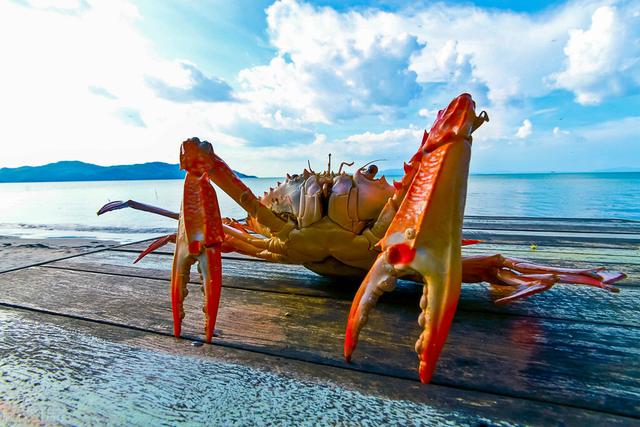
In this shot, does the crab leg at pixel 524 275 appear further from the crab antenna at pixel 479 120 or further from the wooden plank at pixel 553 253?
the wooden plank at pixel 553 253

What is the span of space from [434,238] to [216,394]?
816mm

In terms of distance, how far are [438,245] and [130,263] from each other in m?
2.74

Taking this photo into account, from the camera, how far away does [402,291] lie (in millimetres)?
2135

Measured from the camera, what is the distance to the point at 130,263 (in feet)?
9.61

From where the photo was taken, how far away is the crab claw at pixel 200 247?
1449mm

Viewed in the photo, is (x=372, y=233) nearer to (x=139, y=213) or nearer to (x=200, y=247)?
(x=200, y=247)

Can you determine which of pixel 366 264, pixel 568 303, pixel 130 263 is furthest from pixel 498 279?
pixel 130 263

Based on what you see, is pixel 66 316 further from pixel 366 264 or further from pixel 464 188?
pixel 464 188

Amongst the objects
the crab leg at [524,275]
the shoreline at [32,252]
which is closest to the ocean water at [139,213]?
the shoreline at [32,252]

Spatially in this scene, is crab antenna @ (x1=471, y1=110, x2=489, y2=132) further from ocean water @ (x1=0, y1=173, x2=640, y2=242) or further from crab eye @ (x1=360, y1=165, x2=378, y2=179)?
ocean water @ (x1=0, y1=173, x2=640, y2=242)

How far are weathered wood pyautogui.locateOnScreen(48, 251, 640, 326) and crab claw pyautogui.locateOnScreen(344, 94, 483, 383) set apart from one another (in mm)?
866

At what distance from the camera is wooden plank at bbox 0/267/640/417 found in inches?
43.3

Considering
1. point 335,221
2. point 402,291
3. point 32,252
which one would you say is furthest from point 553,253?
point 32,252

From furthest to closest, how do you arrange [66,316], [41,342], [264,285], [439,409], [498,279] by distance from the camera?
[264,285], [498,279], [66,316], [41,342], [439,409]
